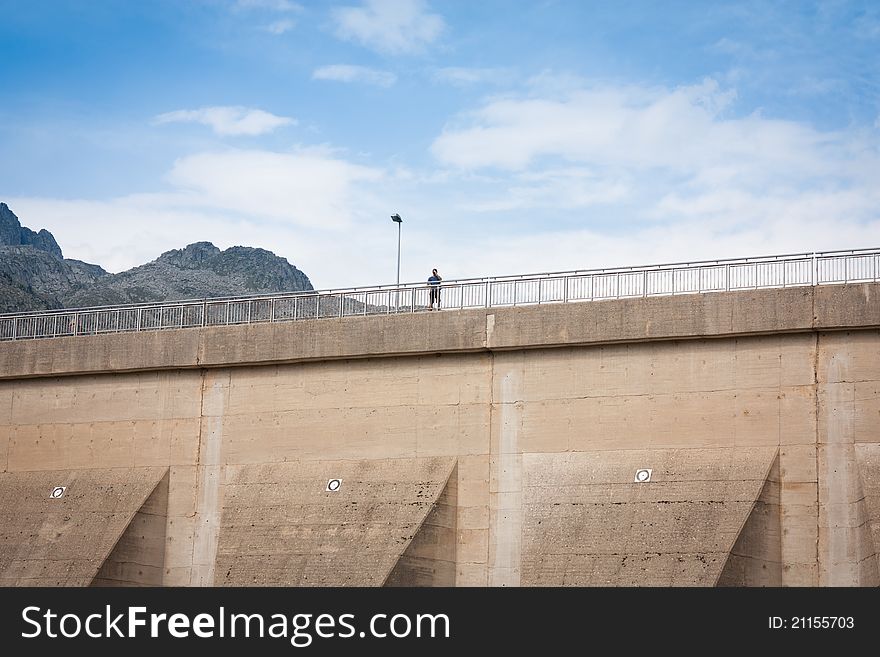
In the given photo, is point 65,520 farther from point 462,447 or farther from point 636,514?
point 636,514

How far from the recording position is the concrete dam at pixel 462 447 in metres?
28.5

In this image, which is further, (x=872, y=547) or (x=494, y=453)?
(x=494, y=453)

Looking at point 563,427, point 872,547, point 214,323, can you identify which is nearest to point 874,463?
point 872,547

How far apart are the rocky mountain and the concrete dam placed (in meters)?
77.1

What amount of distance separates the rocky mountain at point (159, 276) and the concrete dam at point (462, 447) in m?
77.1

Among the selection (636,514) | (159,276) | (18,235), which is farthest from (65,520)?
(18,235)

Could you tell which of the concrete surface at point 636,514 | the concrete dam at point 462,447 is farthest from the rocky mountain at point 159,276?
the concrete surface at point 636,514

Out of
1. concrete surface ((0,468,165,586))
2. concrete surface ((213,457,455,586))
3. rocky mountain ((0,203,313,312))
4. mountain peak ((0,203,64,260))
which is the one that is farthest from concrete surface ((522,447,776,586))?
mountain peak ((0,203,64,260))

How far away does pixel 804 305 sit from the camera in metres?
29.2

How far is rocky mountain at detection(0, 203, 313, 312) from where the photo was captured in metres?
121
